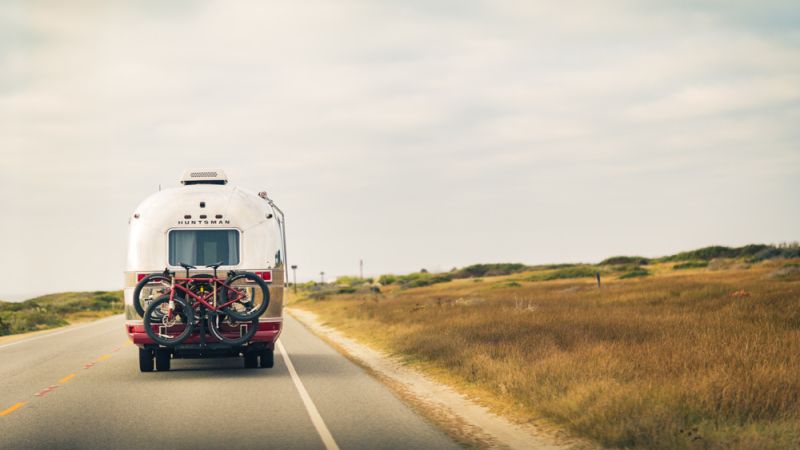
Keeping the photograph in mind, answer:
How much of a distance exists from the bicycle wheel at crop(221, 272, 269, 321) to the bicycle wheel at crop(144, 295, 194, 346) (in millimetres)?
702

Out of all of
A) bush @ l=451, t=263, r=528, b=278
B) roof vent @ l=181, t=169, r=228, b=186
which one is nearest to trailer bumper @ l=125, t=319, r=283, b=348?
roof vent @ l=181, t=169, r=228, b=186

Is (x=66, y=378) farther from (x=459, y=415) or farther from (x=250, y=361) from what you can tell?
(x=459, y=415)

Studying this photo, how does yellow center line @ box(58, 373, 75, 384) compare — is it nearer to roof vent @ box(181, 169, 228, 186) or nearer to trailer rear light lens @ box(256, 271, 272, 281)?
trailer rear light lens @ box(256, 271, 272, 281)

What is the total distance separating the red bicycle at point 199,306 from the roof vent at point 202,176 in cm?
252

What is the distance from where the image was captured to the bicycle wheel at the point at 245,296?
1603 cm

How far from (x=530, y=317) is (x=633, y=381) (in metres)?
12.1

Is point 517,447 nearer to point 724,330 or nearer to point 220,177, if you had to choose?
point 724,330

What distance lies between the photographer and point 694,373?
11828 millimetres

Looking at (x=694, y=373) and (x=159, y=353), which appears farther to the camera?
(x=159, y=353)

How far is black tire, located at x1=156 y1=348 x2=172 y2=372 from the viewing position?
17031 millimetres

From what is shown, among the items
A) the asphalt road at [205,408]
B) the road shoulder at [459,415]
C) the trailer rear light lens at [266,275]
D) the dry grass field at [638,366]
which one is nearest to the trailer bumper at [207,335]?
the asphalt road at [205,408]

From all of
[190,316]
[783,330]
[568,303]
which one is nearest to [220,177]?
[190,316]

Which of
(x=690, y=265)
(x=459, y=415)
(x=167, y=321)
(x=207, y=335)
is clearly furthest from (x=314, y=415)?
(x=690, y=265)

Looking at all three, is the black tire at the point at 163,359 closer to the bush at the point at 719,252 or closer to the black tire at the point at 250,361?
the black tire at the point at 250,361
